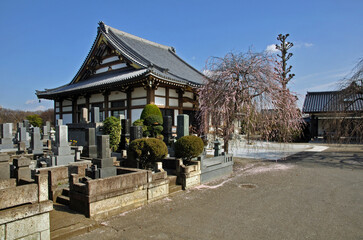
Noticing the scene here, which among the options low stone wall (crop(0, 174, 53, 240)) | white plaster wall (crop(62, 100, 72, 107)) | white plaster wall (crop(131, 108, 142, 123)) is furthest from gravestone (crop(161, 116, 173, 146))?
white plaster wall (crop(62, 100, 72, 107))

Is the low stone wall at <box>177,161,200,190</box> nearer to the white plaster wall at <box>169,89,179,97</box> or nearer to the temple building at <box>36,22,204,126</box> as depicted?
the temple building at <box>36,22,204,126</box>

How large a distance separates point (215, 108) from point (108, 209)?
19.3ft

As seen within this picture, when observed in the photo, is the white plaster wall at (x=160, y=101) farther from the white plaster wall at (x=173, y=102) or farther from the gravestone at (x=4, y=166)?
the gravestone at (x=4, y=166)

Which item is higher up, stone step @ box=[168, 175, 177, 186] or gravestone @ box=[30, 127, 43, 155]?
gravestone @ box=[30, 127, 43, 155]

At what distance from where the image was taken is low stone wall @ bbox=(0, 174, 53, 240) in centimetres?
327

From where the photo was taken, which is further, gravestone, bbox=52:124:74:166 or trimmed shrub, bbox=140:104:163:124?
trimmed shrub, bbox=140:104:163:124

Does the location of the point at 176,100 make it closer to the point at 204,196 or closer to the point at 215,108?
the point at 215,108

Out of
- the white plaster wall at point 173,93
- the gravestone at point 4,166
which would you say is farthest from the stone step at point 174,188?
the white plaster wall at point 173,93

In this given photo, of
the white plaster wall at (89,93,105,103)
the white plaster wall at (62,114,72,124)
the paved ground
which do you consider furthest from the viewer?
the white plaster wall at (62,114,72,124)

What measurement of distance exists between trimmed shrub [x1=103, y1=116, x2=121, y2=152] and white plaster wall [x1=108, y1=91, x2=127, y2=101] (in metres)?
4.79

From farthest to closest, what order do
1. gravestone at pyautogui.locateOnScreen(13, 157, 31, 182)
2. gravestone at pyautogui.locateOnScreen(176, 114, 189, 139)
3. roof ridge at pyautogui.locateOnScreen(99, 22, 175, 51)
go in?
roof ridge at pyautogui.locateOnScreen(99, 22, 175, 51) < gravestone at pyautogui.locateOnScreen(176, 114, 189, 139) < gravestone at pyautogui.locateOnScreen(13, 157, 31, 182)

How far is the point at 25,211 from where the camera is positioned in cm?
341

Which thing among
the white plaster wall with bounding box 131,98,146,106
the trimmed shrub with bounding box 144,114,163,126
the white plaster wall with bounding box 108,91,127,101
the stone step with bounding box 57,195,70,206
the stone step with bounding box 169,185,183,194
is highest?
the white plaster wall with bounding box 108,91,127,101

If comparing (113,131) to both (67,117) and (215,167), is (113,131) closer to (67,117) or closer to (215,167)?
(215,167)
